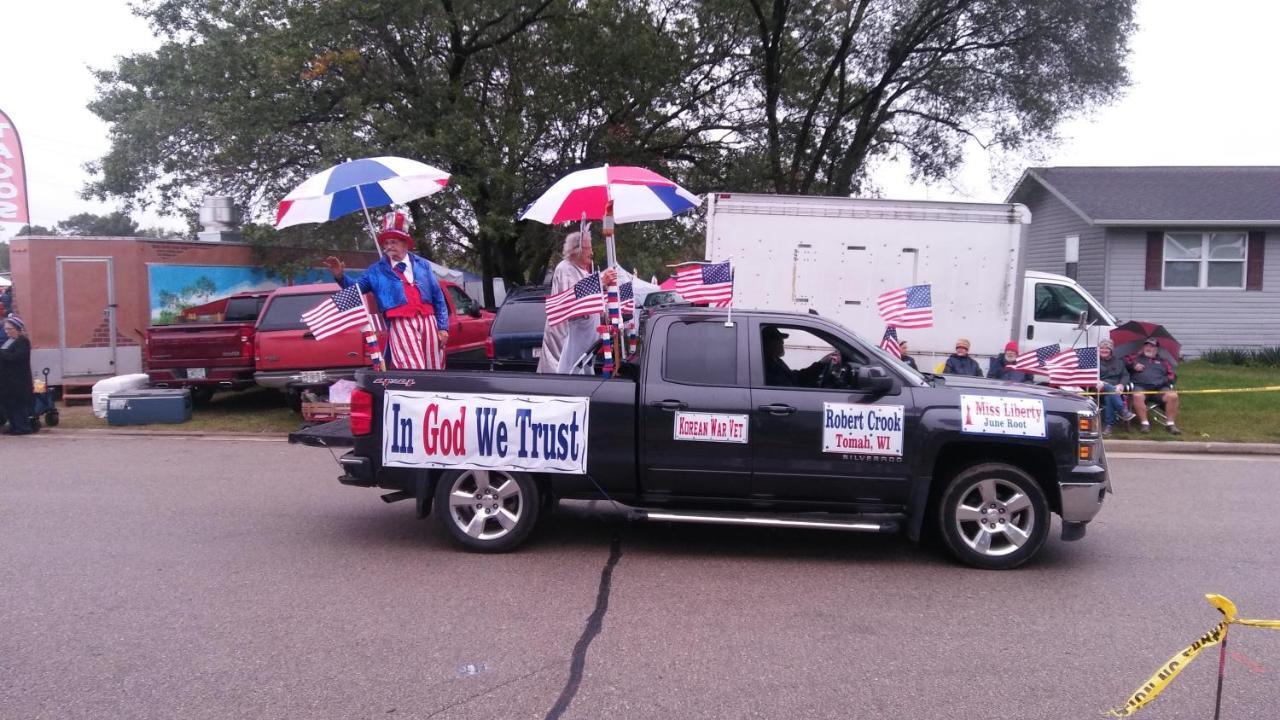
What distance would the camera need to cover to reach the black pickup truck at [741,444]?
620 cm

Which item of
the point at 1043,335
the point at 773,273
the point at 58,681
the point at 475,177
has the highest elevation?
the point at 475,177

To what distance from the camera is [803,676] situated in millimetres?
4480

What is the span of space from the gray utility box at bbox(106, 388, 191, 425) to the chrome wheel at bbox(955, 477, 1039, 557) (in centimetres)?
1104

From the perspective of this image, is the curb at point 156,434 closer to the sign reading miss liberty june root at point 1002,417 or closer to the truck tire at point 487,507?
the truck tire at point 487,507

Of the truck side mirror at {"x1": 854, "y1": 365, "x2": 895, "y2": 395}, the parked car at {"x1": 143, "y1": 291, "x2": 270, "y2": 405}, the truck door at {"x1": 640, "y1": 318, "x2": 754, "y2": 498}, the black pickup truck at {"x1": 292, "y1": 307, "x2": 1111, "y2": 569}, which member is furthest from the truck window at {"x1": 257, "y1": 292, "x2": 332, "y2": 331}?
the truck side mirror at {"x1": 854, "y1": 365, "x2": 895, "y2": 395}

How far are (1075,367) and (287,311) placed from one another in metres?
10.2

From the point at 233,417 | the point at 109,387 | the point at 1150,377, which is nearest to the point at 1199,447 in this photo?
the point at 1150,377

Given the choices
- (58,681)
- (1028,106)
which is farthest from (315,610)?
(1028,106)

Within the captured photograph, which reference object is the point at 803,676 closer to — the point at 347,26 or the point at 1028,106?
the point at 347,26

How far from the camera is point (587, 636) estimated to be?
500cm

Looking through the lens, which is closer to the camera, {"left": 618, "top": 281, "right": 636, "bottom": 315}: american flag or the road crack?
the road crack

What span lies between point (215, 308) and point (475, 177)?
201 inches

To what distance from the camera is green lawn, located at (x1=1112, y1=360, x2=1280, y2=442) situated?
38.4 feet

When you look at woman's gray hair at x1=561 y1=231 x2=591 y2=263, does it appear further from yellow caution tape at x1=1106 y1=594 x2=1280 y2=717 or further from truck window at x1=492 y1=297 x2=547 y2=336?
yellow caution tape at x1=1106 y1=594 x2=1280 y2=717
